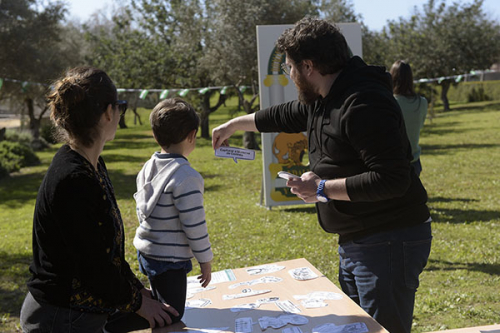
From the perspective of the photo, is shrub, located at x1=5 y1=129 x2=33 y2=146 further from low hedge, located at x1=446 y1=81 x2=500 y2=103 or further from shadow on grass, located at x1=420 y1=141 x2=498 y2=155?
low hedge, located at x1=446 y1=81 x2=500 y2=103

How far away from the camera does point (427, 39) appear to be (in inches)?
1331

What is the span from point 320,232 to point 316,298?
4333 mm

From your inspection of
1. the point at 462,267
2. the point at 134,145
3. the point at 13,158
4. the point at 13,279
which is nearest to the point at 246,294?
the point at 462,267

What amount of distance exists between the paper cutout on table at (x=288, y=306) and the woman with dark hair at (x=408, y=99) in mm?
2770

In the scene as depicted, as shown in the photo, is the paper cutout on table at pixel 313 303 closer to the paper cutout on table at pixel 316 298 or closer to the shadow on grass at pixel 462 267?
the paper cutout on table at pixel 316 298

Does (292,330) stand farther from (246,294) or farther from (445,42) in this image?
(445,42)

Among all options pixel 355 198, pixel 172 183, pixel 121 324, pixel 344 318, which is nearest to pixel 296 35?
pixel 355 198

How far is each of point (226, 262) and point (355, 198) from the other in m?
4.05

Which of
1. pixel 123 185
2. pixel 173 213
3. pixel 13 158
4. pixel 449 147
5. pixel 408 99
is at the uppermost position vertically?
pixel 408 99

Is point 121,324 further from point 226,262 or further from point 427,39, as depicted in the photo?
point 427,39

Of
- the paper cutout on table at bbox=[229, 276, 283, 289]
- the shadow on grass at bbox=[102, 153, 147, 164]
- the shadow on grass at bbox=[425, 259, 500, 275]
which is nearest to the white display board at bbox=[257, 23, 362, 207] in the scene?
the shadow on grass at bbox=[425, 259, 500, 275]

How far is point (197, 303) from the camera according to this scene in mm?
2939

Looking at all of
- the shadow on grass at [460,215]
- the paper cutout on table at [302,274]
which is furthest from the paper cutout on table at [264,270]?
the shadow on grass at [460,215]

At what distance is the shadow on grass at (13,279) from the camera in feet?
16.2
